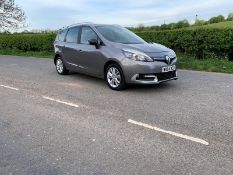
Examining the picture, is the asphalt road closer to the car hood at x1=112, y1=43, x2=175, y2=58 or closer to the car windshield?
the car hood at x1=112, y1=43, x2=175, y2=58

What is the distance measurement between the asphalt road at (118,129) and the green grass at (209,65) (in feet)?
8.12

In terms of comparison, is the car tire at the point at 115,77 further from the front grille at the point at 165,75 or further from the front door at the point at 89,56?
the front grille at the point at 165,75

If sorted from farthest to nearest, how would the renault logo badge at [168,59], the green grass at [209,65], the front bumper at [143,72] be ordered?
the green grass at [209,65], the renault logo badge at [168,59], the front bumper at [143,72]

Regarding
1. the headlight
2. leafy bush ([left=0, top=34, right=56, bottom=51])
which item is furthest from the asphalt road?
leafy bush ([left=0, top=34, right=56, bottom=51])

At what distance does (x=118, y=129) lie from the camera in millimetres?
5879

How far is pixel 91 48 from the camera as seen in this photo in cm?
962

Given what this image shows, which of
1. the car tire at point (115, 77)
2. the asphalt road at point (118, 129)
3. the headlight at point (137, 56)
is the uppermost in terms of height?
the headlight at point (137, 56)

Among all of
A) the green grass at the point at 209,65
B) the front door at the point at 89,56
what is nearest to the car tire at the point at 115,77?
the front door at the point at 89,56

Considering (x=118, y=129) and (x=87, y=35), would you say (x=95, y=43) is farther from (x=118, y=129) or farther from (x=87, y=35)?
(x=118, y=129)

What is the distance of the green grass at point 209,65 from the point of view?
12.1m

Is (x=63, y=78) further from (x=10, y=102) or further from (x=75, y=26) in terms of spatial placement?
(x=10, y=102)

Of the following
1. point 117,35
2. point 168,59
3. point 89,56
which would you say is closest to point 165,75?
point 168,59

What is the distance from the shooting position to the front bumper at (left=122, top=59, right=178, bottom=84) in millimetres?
8297

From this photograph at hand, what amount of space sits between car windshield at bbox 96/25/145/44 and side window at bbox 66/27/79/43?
3.35ft
